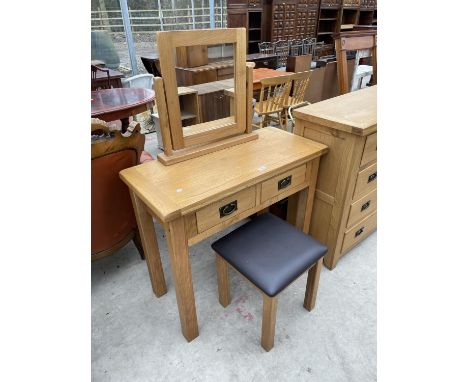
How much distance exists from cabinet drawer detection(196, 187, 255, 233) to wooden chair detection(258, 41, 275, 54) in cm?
504

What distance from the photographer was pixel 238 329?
1354mm

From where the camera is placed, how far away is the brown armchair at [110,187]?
1177 millimetres

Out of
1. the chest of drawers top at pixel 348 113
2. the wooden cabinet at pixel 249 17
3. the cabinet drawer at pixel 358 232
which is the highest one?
the wooden cabinet at pixel 249 17

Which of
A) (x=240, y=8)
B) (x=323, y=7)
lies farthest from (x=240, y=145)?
(x=323, y=7)

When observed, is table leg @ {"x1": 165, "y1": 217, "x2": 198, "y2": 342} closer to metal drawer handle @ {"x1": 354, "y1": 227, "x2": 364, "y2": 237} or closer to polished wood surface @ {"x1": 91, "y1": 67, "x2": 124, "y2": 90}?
metal drawer handle @ {"x1": 354, "y1": 227, "x2": 364, "y2": 237}

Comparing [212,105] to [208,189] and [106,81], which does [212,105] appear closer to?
[106,81]

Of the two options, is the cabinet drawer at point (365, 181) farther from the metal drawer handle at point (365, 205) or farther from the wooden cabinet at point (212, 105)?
the wooden cabinet at point (212, 105)

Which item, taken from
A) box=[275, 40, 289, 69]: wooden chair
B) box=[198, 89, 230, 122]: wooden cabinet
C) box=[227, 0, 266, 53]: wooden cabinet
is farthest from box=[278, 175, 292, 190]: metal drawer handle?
box=[275, 40, 289, 69]: wooden chair

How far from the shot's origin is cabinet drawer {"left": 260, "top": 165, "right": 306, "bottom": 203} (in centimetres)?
119

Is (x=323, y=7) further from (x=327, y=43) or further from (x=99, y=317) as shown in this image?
(x=99, y=317)

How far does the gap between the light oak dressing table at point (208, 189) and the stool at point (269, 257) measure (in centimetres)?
13

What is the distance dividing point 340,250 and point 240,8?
17.2ft

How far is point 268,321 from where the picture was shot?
1.15 meters

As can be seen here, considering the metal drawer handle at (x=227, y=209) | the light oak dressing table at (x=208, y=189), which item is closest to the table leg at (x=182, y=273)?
the light oak dressing table at (x=208, y=189)
